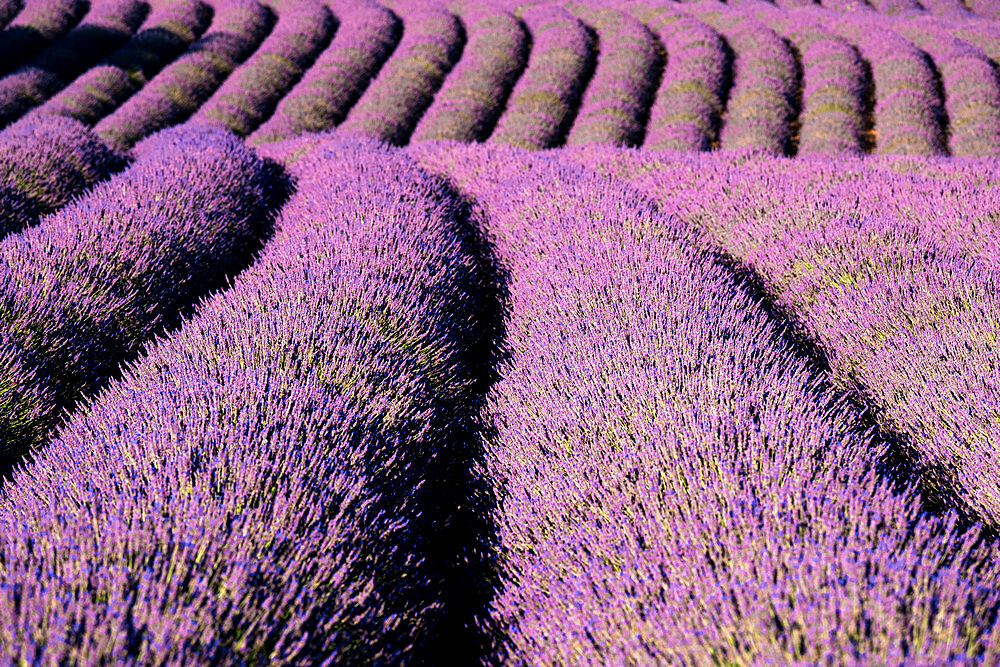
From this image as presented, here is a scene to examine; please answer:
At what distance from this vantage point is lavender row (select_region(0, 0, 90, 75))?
11.3m

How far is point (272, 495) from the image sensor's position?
1.87m

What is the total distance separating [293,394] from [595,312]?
5.29 ft

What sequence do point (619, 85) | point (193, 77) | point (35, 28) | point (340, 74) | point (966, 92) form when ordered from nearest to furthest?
1. point (966, 92)
2. point (619, 85)
3. point (193, 77)
4. point (340, 74)
5. point (35, 28)

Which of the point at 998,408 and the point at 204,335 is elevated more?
the point at 204,335

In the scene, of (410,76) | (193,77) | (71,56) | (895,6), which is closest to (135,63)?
(71,56)

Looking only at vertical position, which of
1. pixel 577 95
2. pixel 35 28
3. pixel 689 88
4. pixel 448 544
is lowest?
pixel 689 88

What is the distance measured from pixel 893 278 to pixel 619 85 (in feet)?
27.6

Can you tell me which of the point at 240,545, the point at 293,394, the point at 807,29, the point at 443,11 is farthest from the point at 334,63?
the point at 240,545

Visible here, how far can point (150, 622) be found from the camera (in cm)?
137

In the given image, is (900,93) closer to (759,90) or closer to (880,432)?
(759,90)

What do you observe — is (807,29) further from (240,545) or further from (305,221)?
(240,545)

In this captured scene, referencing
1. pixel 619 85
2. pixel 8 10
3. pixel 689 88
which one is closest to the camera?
pixel 689 88

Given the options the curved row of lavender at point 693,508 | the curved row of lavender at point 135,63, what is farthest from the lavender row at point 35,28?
the curved row of lavender at point 693,508

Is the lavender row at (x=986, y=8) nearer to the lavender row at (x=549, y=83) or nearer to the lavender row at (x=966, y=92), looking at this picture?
the lavender row at (x=966, y=92)
